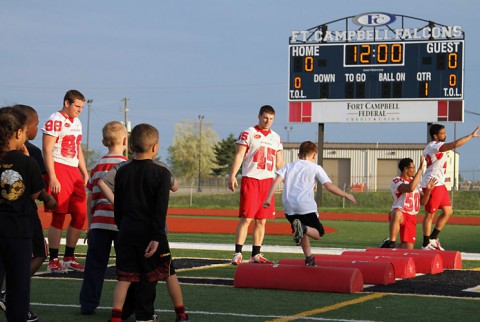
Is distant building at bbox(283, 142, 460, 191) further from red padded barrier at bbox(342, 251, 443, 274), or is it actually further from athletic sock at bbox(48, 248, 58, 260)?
athletic sock at bbox(48, 248, 58, 260)

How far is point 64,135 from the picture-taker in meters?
10.8

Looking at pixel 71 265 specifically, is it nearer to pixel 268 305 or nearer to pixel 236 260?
Answer: pixel 236 260

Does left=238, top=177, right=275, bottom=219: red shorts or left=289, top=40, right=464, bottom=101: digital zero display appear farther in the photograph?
left=289, top=40, right=464, bottom=101: digital zero display

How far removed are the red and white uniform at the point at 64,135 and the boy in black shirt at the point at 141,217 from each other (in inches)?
167

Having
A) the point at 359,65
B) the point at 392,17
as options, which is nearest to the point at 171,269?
the point at 359,65

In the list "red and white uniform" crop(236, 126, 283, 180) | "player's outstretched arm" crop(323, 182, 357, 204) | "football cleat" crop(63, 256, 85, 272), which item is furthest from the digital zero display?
"player's outstretched arm" crop(323, 182, 357, 204)

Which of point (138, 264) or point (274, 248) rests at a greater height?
point (138, 264)

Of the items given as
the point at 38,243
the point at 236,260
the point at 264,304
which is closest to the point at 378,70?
the point at 236,260

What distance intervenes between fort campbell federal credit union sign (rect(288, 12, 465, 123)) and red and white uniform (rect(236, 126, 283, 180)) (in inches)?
860

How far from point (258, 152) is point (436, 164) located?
3.58 meters

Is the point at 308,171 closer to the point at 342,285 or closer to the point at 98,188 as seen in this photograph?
the point at 342,285

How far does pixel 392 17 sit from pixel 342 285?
27.9 m

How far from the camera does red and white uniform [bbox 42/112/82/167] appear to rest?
10.7 m

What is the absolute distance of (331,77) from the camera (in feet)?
113
